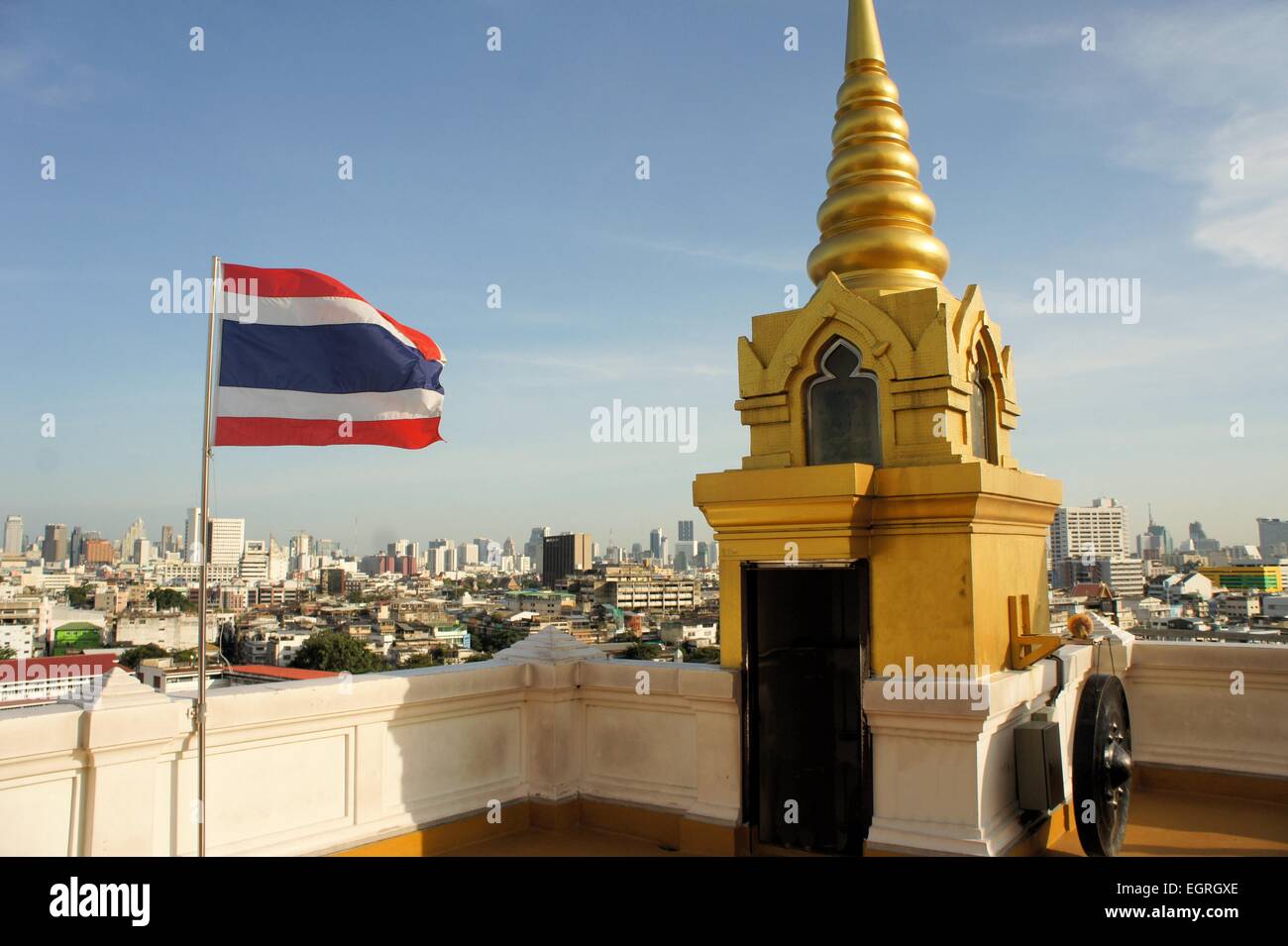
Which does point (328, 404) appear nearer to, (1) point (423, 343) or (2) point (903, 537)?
(1) point (423, 343)

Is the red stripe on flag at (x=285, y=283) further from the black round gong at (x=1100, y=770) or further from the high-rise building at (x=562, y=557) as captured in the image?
the high-rise building at (x=562, y=557)

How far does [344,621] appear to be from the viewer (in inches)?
4847

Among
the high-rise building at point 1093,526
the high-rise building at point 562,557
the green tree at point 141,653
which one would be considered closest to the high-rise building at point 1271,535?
the high-rise building at point 1093,526

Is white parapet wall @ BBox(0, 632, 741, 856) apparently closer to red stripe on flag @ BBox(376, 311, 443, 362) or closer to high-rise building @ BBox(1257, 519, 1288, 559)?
red stripe on flag @ BBox(376, 311, 443, 362)

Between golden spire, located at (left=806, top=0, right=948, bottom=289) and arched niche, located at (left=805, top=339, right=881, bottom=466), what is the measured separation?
2.85ft

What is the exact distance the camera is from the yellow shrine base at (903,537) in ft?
22.0

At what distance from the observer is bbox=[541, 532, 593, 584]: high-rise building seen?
15038 centimetres

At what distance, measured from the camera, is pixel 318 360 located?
6426 millimetres

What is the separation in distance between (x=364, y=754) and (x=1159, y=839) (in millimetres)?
6586

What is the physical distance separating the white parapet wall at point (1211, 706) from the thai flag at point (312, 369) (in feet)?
25.2

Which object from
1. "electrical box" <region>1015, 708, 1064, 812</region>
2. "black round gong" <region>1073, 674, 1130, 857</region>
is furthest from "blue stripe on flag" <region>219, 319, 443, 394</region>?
"black round gong" <region>1073, 674, 1130, 857</region>

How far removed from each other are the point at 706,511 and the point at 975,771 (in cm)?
275
